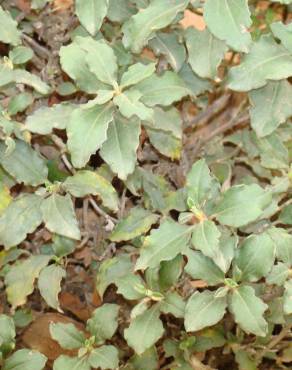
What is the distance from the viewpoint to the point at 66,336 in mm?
1516

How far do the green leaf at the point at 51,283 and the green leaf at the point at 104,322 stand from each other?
0.08m

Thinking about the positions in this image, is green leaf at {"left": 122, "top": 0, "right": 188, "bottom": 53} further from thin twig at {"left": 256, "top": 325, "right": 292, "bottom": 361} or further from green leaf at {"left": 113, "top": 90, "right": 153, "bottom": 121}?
thin twig at {"left": 256, "top": 325, "right": 292, "bottom": 361}

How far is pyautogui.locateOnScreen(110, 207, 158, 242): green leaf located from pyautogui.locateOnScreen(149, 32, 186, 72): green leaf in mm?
320

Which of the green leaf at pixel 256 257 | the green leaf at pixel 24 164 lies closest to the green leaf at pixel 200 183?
the green leaf at pixel 256 257

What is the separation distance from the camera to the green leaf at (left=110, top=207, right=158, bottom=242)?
155 cm

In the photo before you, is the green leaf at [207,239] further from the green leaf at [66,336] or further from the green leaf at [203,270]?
the green leaf at [66,336]

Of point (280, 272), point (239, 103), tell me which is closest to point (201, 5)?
point (280, 272)

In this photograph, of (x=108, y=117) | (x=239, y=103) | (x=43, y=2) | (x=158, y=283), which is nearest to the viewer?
(x=108, y=117)

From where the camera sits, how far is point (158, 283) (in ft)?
4.66

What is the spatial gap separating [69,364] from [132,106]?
548 millimetres

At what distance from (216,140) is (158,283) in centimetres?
57

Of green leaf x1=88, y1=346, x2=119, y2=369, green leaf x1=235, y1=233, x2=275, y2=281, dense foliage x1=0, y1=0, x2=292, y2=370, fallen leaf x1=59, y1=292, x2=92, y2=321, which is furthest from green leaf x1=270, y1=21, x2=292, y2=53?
fallen leaf x1=59, y1=292, x2=92, y2=321

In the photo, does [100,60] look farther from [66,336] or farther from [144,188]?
[66,336]

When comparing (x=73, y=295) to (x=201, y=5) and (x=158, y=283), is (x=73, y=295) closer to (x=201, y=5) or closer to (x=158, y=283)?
(x=158, y=283)
